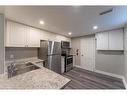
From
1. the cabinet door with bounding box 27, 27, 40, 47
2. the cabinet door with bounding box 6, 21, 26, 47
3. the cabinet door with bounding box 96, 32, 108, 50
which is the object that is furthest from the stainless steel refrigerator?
the cabinet door with bounding box 96, 32, 108, 50

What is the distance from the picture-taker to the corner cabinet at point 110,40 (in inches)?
123

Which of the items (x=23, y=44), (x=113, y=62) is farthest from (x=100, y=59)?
(x=23, y=44)

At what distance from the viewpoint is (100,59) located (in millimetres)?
3850

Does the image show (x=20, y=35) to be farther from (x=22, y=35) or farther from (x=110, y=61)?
(x=110, y=61)

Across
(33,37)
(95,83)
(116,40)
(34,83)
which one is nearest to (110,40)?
(116,40)

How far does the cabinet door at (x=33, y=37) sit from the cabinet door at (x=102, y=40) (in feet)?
8.81

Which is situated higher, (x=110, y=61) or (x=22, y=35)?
(x=22, y=35)

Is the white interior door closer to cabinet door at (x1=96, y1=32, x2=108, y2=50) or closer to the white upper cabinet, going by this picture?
cabinet door at (x1=96, y1=32, x2=108, y2=50)

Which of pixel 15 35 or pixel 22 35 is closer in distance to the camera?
pixel 15 35

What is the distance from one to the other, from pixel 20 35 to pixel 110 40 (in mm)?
3362

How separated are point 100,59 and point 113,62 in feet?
1.85

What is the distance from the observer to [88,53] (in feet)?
14.9

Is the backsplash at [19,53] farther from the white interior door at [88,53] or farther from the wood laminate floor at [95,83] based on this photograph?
the white interior door at [88,53]
